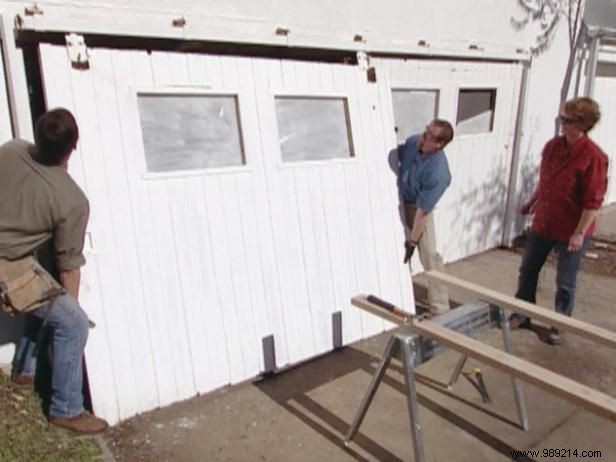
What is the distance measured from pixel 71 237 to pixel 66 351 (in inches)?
24.1

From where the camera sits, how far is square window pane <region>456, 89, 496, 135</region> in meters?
5.74

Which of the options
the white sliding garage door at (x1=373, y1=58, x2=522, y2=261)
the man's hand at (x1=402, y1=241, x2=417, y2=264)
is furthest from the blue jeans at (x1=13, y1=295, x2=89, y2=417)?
the white sliding garage door at (x1=373, y1=58, x2=522, y2=261)

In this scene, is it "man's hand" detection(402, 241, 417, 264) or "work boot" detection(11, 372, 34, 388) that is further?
"man's hand" detection(402, 241, 417, 264)

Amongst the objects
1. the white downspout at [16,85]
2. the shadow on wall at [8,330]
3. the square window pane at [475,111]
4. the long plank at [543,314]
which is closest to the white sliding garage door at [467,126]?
the square window pane at [475,111]

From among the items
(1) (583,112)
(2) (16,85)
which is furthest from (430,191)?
(2) (16,85)

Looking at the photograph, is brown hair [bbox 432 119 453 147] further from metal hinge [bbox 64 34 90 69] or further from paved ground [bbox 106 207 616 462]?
metal hinge [bbox 64 34 90 69]

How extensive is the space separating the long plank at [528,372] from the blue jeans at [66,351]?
67.3 inches

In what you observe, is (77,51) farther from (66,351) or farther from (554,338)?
(554,338)

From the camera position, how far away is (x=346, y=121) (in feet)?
13.1

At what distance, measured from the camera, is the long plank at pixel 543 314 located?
242 cm

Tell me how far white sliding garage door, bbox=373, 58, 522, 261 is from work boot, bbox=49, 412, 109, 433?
12.0 feet

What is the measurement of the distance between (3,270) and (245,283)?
140 centimetres

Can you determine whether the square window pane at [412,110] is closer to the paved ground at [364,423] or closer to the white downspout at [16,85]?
the paved ground at [364,423]

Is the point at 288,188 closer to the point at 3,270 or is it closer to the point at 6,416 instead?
the point at 3,270
